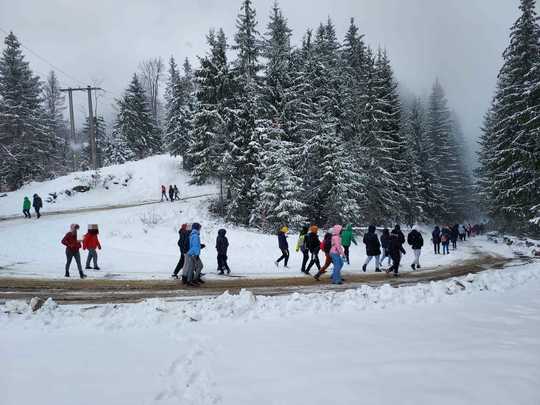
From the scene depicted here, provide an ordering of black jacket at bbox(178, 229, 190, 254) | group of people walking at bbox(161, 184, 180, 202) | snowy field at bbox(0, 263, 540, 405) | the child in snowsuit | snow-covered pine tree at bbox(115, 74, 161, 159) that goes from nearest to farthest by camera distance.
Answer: snowy field at bbox(0, 263, 540, 405)
black jacket at bbox(178, 229, 190, 254)
the child in snowsuit
group of people walking at bbox(161, 184, 180, 202)
snow-covered pine tree at bbox(115, 74, 161, 159)

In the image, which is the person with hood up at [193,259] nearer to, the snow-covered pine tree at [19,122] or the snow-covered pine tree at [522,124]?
the snow-covered pine tree at [522,124]

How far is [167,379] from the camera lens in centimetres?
472

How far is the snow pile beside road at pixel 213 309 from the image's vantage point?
7.10 meters

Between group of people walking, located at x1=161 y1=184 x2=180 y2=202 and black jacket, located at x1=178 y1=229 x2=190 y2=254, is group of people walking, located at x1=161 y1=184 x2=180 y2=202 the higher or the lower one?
the higher one

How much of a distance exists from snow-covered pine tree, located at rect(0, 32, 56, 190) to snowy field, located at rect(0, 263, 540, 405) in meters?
32.6

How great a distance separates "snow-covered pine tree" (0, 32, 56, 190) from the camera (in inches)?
1329

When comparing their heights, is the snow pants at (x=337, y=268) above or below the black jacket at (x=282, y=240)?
below

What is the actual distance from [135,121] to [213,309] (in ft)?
144

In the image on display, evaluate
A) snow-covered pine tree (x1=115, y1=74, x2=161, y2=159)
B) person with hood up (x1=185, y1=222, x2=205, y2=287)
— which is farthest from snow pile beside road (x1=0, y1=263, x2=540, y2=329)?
snow-covered pine tree (x1=115, y1=74, x2=161, y2=159)

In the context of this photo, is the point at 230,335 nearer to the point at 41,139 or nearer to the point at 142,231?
the point at 142,231

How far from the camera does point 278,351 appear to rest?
5.57 m

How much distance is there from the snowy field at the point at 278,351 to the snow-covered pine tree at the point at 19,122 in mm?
32626

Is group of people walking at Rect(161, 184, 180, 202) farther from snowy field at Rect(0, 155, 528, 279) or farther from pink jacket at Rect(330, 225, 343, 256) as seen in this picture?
pink jacket at Rect(330, 225, 343, 256)

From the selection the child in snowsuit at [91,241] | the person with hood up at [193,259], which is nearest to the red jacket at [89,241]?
the child in snowsuit at [91,241]
